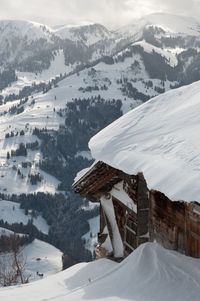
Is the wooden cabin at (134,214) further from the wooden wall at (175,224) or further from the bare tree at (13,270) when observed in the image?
the bare tree at (13,270)

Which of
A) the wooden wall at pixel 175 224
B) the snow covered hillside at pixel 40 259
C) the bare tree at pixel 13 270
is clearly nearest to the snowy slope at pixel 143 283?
the wooden wall at pixel 175 224

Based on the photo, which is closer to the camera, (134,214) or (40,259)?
(134,214)

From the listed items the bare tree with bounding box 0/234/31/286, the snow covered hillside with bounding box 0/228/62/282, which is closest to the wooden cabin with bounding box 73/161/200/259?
the bare tree with bounding box 0/234/31/286

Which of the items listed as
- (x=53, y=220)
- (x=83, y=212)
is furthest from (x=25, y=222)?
(x=83, y=212)

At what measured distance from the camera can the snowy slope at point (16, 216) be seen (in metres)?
177

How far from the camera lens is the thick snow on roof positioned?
17.9ft

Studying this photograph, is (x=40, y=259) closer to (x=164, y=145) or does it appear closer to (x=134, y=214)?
(x=134, y=214)

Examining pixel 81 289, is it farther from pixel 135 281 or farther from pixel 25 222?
pixel 25 222

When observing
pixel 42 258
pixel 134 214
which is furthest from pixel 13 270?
pixel 42 258

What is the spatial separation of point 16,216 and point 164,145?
597 ft

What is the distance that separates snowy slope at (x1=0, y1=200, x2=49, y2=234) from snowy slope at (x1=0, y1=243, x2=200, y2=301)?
172 metres

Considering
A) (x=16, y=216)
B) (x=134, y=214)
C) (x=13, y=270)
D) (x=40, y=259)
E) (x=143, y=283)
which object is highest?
(x=143, y=283)

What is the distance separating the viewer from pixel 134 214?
11.0 meters

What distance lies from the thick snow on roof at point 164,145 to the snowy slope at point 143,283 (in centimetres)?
188
